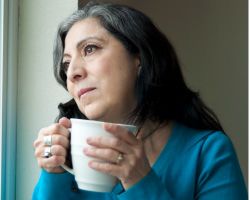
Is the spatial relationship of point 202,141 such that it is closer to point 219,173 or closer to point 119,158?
point 219,173

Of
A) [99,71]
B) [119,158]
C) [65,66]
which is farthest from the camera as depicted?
[65,66]

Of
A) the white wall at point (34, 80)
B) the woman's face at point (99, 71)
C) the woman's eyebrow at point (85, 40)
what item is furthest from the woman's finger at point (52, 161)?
the white wall at point (34, 80)

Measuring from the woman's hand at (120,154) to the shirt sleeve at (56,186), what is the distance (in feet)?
0.51

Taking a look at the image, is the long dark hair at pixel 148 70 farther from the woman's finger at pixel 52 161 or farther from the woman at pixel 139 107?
the woman's finger at pixel 52 161

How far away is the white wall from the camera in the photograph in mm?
1025

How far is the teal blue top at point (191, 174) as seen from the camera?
0.76m

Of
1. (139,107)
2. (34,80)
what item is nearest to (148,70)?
(139,107)

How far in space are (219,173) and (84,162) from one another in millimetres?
252

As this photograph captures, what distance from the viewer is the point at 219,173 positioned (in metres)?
0.77

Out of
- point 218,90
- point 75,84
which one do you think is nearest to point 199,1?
point 218,90

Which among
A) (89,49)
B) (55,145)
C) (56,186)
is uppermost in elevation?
(89,49)

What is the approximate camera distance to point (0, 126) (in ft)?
3.21

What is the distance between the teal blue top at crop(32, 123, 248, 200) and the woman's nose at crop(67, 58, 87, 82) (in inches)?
6.5

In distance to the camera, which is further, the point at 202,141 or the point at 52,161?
the point at 202,141
